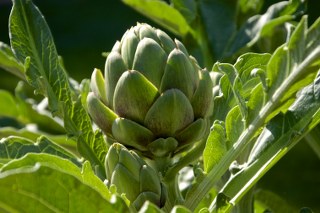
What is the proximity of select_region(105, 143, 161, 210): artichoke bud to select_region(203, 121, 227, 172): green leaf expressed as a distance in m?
0.07

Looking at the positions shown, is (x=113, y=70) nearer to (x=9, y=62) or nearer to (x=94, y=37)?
Result: (x=9, y=62)

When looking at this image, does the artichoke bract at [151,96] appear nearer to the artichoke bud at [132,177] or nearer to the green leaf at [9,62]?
the artichoke bud at [132,177]

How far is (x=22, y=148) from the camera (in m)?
0.86

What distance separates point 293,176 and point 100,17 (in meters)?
3.13

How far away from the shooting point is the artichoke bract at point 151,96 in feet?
2.54

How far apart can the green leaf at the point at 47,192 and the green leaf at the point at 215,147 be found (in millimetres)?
168

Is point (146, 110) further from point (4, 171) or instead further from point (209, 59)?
point (209, 59)

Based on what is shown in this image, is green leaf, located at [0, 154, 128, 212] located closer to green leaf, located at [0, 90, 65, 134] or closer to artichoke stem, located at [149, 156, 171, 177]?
artichoke stem, located at [149, 156, 171, 177]

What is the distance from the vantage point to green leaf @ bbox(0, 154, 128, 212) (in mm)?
606

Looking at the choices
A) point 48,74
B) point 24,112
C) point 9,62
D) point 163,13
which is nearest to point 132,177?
point 48,74

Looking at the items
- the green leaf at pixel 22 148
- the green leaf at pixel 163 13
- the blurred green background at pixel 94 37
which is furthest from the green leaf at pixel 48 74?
the blurred green background at pixel 94 37

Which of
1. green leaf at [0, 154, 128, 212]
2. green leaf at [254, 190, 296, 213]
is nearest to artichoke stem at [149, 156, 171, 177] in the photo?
green leaf at [0, 154, 128, 212]

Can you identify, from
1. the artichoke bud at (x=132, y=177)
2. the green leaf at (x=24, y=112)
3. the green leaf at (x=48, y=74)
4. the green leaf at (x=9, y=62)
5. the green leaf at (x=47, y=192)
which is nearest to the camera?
the green leaf at (x=47, y=192)

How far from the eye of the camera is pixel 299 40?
79cm
